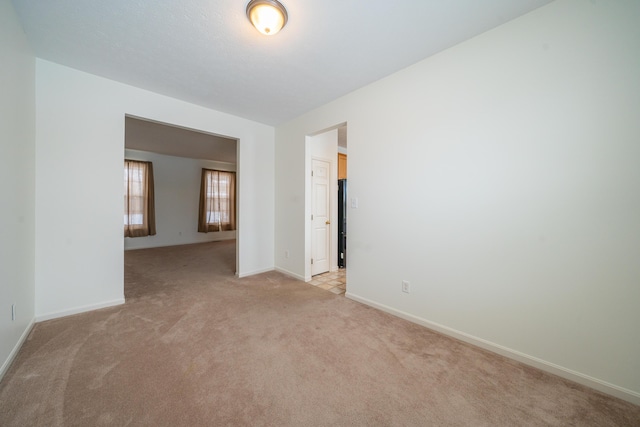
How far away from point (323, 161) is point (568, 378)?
355 centimetres

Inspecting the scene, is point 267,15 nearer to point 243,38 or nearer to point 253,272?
point 243,38

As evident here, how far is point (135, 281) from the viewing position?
3604mm

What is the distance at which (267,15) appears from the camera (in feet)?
5.40

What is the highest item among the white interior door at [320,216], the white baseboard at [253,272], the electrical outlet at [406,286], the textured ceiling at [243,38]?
the textured ceiling at [243,38]

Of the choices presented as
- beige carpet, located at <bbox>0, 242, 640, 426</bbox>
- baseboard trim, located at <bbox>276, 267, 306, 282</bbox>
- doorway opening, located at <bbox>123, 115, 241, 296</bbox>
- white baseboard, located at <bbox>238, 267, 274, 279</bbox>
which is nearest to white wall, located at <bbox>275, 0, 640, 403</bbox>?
beige carpet, located at <bbox>0, 242, 640, 426</bbox>

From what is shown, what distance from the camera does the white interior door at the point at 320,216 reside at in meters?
3.83

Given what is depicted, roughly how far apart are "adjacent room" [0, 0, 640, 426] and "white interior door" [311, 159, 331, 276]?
81 cm

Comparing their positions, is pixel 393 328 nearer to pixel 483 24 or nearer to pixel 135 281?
pixel 483 24

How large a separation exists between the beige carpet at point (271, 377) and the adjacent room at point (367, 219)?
2 cm

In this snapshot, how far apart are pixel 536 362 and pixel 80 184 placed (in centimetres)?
452

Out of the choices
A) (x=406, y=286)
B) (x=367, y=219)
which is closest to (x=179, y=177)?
Result: (x=367, y=219)

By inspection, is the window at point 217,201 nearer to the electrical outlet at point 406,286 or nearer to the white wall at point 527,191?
the white wall at point 527,191

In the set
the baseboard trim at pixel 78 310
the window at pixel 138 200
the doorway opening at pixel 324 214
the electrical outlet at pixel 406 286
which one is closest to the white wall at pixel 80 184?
the baseboard trim at pixel 78 310

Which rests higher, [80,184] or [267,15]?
[267,15]
